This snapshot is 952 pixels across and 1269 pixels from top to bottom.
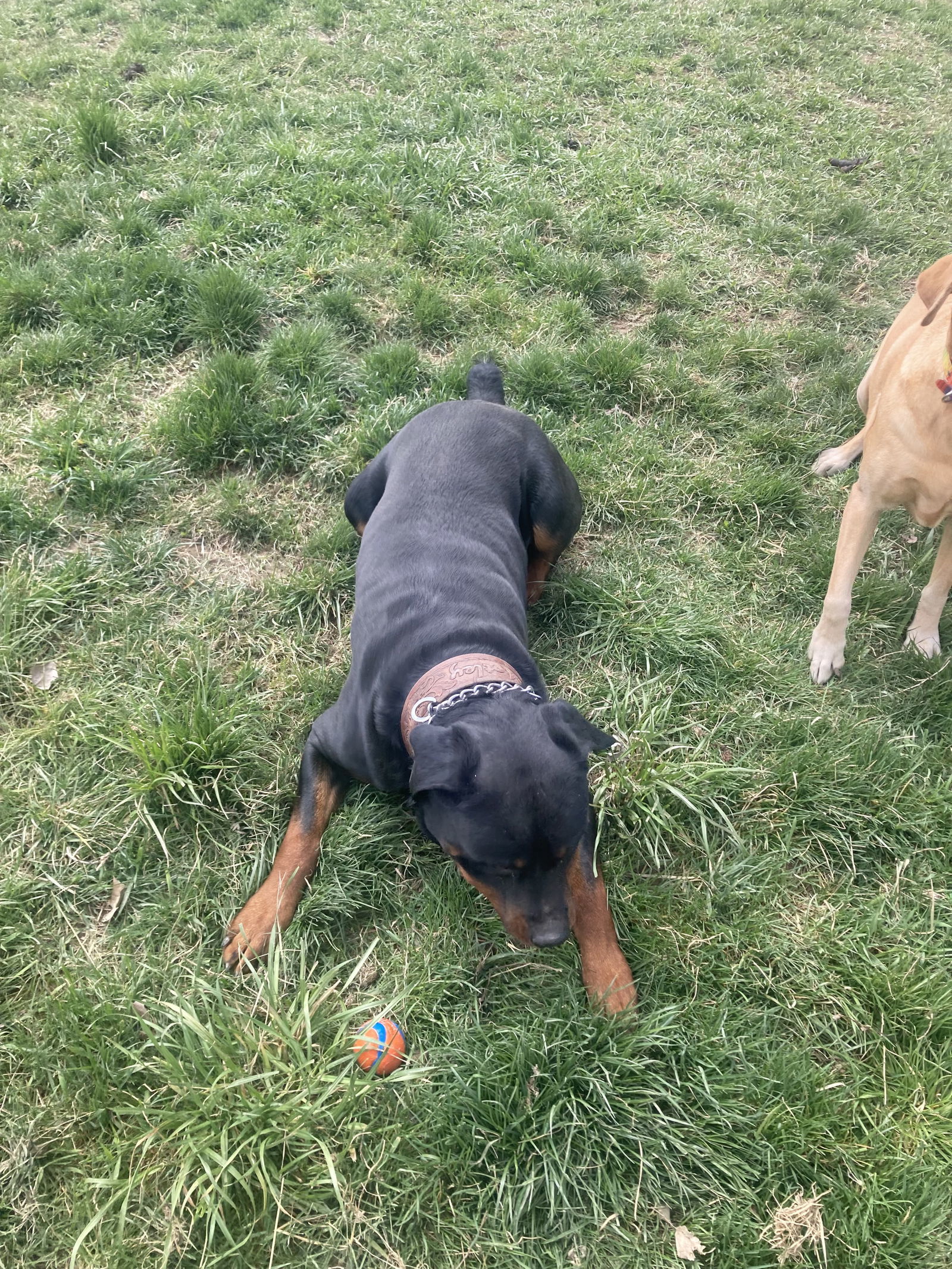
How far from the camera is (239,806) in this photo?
2.76 metres

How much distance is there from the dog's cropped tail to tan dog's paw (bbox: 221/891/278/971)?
238cm

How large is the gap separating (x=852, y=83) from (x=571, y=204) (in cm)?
391

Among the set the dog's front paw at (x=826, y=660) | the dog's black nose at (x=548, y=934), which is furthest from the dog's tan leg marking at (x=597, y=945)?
the dog's front paw at (x=826, y=660)

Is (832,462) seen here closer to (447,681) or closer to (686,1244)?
(447,681)

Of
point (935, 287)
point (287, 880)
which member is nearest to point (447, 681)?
point (287, 880)

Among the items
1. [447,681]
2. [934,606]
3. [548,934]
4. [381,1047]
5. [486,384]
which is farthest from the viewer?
[486,384]

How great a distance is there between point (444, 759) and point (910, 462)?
217 centimetres

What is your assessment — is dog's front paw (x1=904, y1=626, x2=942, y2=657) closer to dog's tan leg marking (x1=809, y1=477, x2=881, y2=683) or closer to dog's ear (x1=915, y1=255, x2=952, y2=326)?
dog's tan leg marking (x1=809, y1=477, x2=881, y2=683)

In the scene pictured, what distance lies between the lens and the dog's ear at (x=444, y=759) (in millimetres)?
1983

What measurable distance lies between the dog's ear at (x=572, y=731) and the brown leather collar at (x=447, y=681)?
0.17m

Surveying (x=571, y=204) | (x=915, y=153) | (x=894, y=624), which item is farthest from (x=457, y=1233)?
(x=915, y=153)

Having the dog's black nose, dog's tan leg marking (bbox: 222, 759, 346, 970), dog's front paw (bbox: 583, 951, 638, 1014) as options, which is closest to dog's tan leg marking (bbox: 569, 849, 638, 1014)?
dog's front paw (bbox: 583, 951, 638, 1014)

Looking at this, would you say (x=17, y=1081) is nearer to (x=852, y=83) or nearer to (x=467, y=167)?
(x=467, y=167)

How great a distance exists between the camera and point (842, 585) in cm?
319
